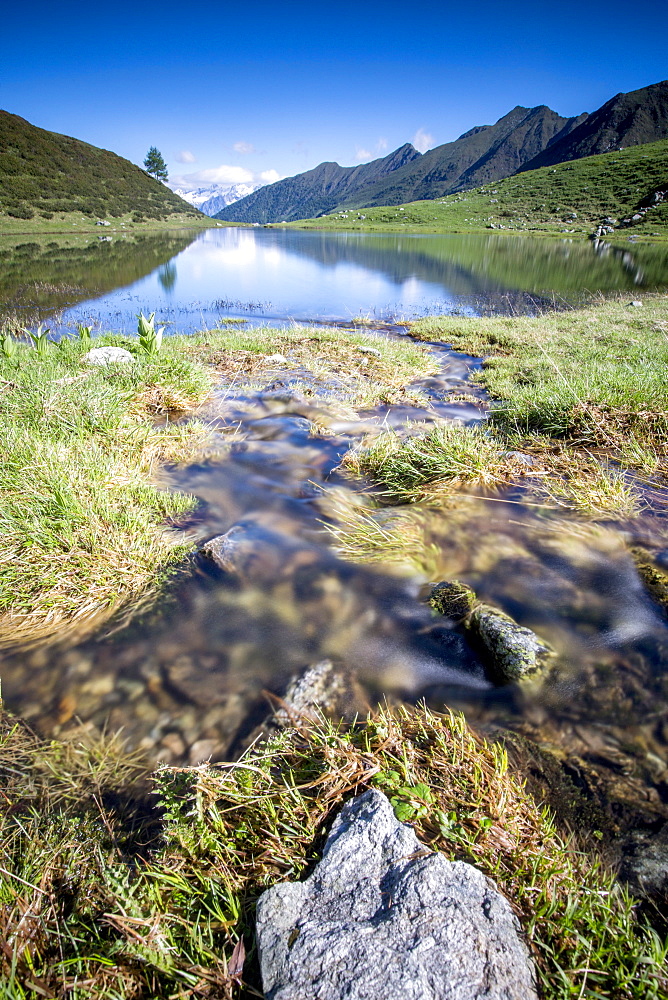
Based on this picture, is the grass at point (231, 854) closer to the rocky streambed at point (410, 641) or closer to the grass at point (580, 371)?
the rocky streambed at point (410, 641)

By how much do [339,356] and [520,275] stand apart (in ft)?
95.9

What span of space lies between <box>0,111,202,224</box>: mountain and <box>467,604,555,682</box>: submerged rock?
A: 8806 cm

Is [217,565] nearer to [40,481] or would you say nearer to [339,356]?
[40,481]

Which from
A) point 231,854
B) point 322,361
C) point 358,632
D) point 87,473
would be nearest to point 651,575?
point 358,632

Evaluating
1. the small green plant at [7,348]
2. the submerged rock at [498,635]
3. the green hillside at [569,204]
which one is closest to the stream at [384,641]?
the submerged rock at [498,635]

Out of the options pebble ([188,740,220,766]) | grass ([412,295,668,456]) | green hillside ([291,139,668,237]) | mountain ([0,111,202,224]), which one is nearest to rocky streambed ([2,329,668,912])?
pebble ([188,740,220,766])

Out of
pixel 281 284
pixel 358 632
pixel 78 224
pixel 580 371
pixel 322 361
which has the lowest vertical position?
pixel 358 632

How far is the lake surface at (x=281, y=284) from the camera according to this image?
20891mm

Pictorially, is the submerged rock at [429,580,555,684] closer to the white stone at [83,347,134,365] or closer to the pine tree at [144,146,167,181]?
the white stone at [83,347,134,365]

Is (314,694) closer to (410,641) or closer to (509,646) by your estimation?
(410,641)

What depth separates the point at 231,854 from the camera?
215 cm

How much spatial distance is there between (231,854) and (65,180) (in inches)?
4785

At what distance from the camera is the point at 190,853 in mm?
2150

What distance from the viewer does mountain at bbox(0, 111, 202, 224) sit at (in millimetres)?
74562
